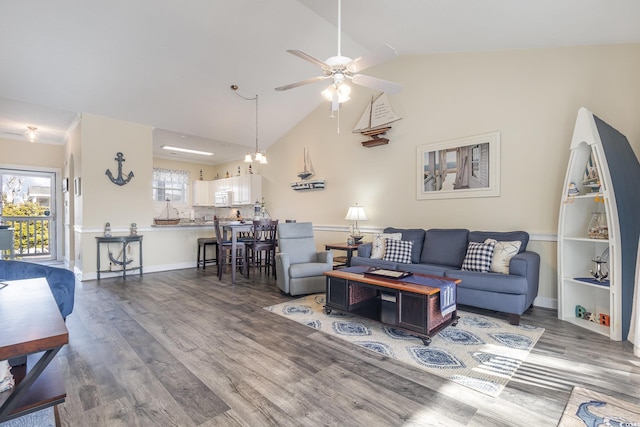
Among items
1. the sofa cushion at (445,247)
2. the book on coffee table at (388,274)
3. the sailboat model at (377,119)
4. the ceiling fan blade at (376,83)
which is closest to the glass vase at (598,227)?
the sofa cushion at (445,247)

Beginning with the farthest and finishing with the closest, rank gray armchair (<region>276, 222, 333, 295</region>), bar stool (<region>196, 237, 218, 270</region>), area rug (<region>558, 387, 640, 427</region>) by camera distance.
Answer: bar stool (<region>196, 237, 218, 270</region>) → gray armchair (<region>276, 222, 333, 295</region>) → area rug (<region>558, 387, 640, 427</region>)

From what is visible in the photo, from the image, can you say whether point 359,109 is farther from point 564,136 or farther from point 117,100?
point 117,100

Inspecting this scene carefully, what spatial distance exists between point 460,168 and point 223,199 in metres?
6.22

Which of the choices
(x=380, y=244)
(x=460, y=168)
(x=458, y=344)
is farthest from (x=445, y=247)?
(x=458, y=344)

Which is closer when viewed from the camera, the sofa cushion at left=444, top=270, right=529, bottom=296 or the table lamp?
the sofa cushion at left=444, top=270, right=529, bottom=296

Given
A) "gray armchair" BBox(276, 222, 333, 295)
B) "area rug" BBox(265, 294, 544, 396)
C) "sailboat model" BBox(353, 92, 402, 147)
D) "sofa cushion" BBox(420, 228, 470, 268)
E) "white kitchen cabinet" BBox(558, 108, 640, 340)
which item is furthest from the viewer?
"sailboat model" BBox(353, 92, 402, 147)

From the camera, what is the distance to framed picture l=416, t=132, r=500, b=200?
404 centimetres

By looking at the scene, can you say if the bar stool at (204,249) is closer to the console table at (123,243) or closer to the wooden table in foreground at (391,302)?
the console table at (123,243)

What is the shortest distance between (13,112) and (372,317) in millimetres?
6494

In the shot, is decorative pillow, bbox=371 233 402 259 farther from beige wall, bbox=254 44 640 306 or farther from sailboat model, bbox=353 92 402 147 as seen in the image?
sailboat model, bbox=353 92 402 147

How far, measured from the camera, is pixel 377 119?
16.9 feet

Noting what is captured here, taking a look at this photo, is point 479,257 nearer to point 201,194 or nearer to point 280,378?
point 280,378

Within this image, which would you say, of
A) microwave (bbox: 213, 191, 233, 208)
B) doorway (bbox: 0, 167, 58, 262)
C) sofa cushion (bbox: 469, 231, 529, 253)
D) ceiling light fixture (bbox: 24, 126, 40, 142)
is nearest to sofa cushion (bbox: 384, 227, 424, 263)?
sofa cushion (bbox: 469, 231, 529, 253)

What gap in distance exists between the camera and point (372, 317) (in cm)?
298
